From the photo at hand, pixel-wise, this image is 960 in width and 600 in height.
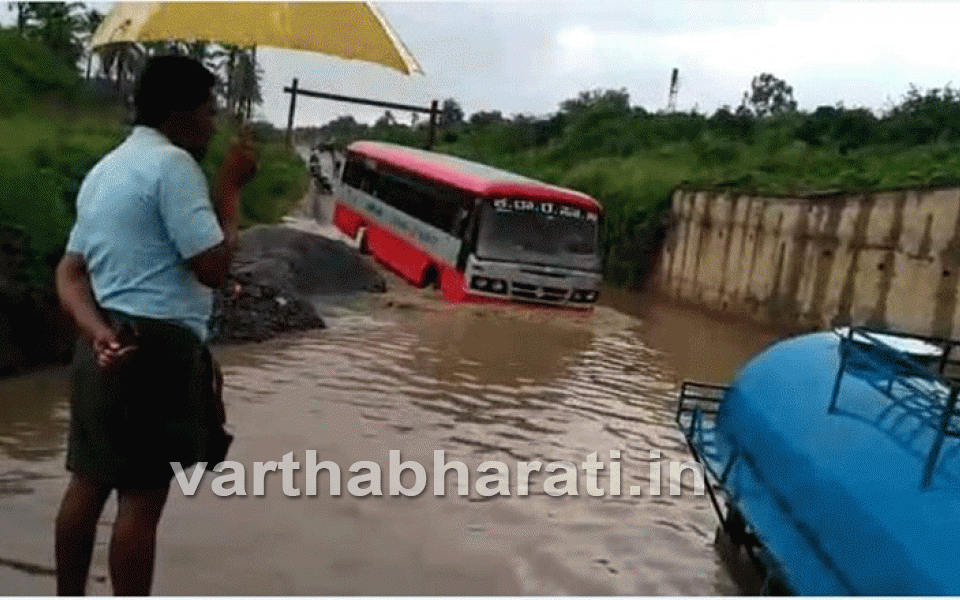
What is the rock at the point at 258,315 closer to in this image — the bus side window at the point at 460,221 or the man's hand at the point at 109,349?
the bus side window at the point at 460,221

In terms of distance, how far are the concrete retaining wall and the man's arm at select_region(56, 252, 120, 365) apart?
16.3 metres

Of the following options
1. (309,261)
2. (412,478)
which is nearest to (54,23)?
(309,261)

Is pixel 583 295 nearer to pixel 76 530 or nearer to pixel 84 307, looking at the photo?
pixel 76 530

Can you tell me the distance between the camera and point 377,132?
6384 centimetres

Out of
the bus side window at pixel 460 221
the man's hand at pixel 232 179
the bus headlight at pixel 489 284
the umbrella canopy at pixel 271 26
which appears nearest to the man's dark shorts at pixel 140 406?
the man's hand at pixel 232 179

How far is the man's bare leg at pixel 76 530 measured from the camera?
364 cm

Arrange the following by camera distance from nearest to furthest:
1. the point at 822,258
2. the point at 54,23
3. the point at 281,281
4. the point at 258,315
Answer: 1. the point at 258,315
2. the point at 281,281
3. the point at 822,258
4. the point at 54,23

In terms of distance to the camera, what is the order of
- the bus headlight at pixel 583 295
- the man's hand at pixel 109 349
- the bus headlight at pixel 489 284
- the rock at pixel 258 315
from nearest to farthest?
the man's hand at pixel 109 349
the rock at pixel 258 315
the bus headlight at pixel 489 284
the bus headlight at pixel 583 295

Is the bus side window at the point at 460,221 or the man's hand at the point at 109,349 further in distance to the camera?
the bus side window at the point at 460,221

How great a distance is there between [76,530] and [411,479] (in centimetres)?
540

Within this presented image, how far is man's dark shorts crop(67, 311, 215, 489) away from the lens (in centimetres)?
348

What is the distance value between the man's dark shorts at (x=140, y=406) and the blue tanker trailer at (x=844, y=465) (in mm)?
2683

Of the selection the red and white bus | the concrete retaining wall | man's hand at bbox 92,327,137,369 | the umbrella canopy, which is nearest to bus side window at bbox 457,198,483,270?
the red and white bus

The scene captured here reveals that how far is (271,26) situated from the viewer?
184 inches
